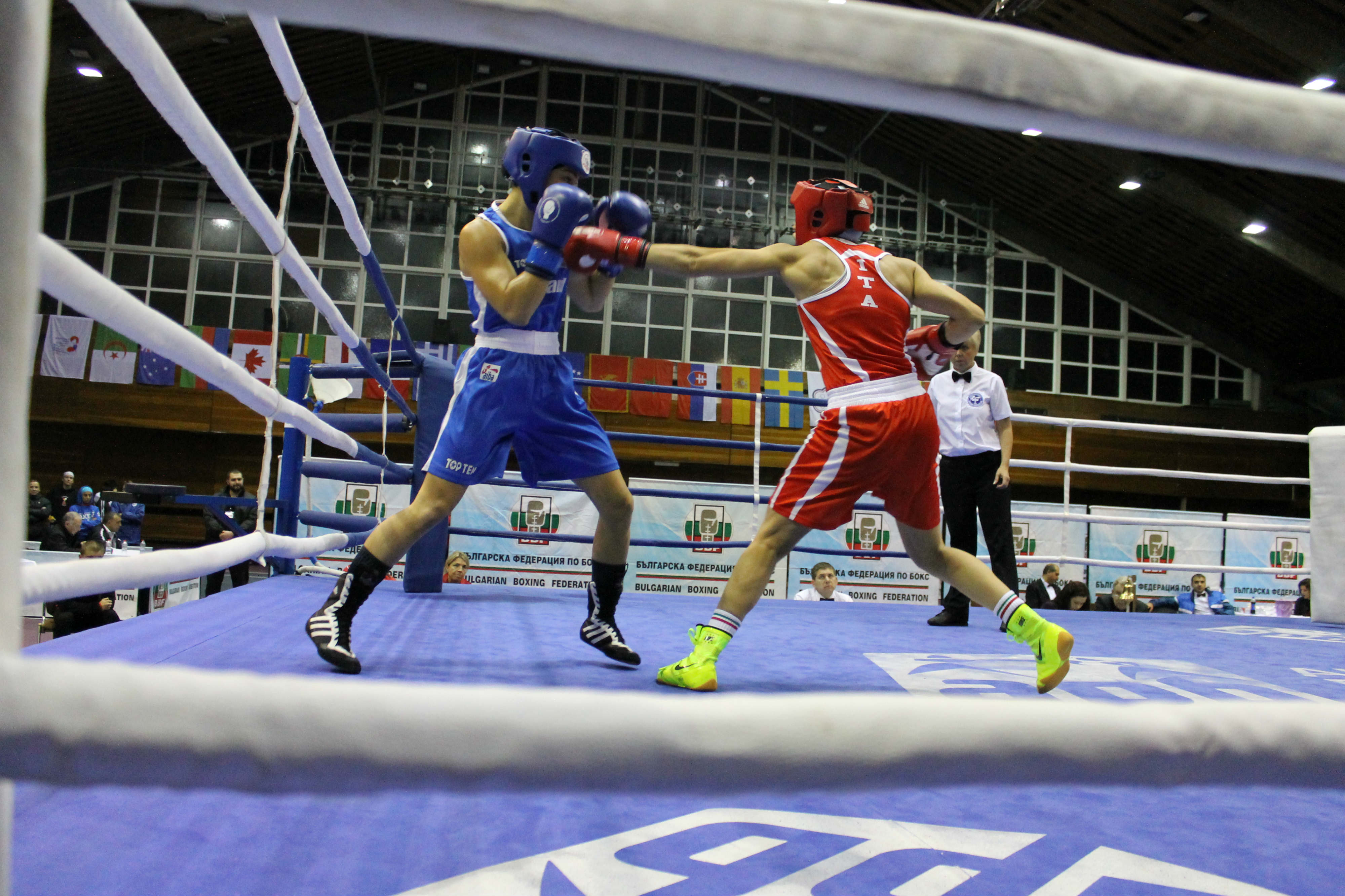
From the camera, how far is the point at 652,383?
453 inches

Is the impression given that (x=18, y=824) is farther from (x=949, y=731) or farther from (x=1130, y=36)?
(x=1130, y=36)

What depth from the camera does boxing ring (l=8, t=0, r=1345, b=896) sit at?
0.38 meters

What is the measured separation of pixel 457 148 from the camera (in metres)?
12.6

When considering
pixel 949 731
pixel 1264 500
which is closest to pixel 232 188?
pixel 949 731

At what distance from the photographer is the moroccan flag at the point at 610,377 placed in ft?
36.6

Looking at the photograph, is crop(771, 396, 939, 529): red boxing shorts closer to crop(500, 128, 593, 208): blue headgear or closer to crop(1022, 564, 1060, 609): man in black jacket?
crop(500, 128, 593, 208): blue headgear

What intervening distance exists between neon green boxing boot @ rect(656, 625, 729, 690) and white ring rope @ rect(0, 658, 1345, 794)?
1.34 meters

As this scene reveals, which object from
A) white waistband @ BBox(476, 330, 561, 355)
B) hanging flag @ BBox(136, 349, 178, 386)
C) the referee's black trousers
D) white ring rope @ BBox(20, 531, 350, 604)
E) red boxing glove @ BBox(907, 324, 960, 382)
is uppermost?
hanging flag @ BBox(136, 349, 178, 386)

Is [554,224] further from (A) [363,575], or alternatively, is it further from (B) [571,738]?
(B) [571,738]

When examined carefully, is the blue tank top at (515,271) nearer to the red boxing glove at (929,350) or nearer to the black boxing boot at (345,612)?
the black boxing boot at (345,612)

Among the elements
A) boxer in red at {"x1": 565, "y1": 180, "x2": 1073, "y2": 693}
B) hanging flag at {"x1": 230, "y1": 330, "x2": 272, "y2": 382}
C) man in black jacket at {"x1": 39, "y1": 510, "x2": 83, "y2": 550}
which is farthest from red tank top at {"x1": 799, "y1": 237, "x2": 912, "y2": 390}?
hanging flag at {"x1": 230, "y1": 330, "x2": 272, "y2": 382}

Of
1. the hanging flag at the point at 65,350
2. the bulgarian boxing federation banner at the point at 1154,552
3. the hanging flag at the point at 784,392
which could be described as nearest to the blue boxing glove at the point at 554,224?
the bulgarian boxing federation banner at the point at 1154,552

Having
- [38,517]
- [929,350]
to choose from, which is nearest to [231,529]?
[929,350]

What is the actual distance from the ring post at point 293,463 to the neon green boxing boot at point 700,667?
73.4 inches
